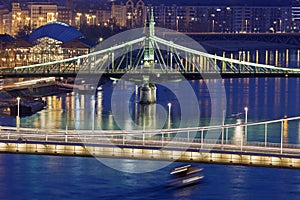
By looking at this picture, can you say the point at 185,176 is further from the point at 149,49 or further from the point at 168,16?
the point at 168,16

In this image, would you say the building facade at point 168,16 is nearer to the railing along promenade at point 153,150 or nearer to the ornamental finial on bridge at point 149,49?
the ornamental finial on bridge at point 149,49

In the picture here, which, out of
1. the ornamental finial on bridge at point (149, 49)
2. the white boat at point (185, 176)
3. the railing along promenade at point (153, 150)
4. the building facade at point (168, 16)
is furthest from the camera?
the building facade at point (168, 16)

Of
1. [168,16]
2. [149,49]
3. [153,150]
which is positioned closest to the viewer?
[153,150]

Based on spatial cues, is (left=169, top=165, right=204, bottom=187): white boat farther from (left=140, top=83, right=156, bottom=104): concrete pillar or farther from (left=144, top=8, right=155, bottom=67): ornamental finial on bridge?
(left=144, top=8, right=155, bottom=67): ornamental finial on bridge

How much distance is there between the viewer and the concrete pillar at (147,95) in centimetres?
3017

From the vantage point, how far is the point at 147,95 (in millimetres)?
30359

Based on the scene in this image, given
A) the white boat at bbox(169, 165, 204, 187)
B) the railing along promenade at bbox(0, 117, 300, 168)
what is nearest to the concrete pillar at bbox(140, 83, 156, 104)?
the white boat at bbox(169, 165, 204, 187)

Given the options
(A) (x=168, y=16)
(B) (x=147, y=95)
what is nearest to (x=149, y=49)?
(B) (x=147, y=95)

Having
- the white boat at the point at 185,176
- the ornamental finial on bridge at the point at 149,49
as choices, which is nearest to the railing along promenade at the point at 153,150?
the white boat at the point at 185,176

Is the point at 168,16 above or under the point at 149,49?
above

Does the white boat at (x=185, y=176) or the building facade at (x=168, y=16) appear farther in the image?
the building facade at (x=168, y=16)

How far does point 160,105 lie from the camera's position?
29.8 metres

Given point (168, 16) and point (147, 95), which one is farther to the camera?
point (168, 16)

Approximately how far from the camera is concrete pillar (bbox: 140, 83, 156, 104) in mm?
30172
